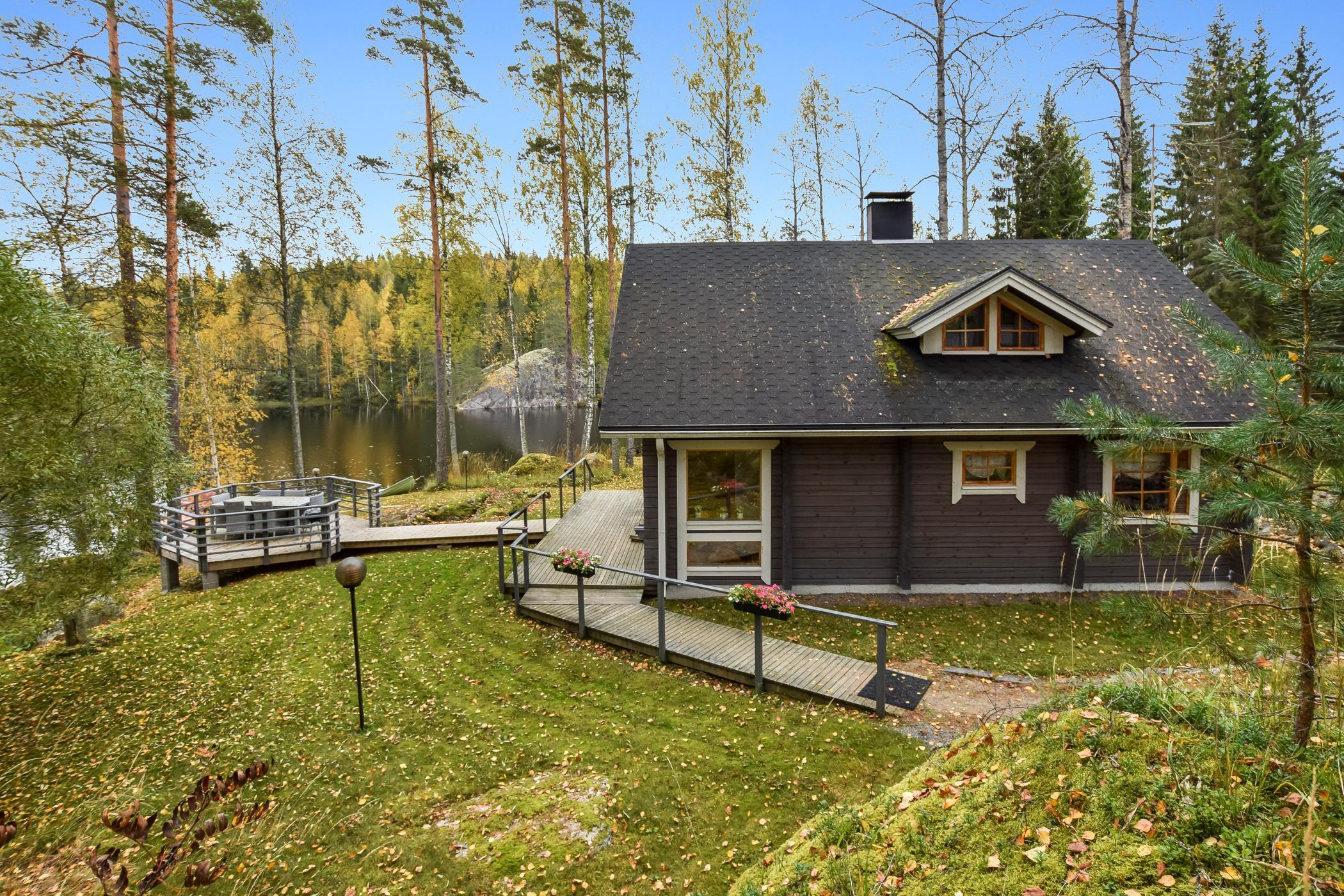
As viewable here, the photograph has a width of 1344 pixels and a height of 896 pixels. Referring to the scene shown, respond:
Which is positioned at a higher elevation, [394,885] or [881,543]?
[881,543]

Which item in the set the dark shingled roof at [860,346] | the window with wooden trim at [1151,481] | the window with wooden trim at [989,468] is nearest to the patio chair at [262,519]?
the dark shingled roof at [860,346]

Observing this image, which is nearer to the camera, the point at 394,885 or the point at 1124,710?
the point at 1124,710

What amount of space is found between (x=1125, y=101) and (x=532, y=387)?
55.3 meters

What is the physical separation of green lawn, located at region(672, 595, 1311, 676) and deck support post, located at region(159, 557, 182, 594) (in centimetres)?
1011

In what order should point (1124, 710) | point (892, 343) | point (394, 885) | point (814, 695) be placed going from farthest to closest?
point (892, 343) → point (814, 695) → point (394, 885) → point (1124, 710)

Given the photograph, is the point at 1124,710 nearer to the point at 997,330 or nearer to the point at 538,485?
the point at 997,330

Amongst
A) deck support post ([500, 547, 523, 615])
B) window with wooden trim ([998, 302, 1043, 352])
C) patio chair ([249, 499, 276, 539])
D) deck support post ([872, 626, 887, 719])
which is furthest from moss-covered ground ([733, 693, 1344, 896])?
patio chair ([249, 499, 276, 539])

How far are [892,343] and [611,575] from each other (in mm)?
6330

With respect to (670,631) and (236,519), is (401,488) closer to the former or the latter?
(236,519)

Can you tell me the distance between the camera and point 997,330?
10.2 meters

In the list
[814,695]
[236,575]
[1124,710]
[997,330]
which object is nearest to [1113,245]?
[997,330]

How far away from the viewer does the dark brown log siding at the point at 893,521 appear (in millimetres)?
9438

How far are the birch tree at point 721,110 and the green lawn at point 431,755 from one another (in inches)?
684

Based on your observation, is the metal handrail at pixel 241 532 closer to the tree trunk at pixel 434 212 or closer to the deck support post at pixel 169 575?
the deck support post at pixel 169 575
